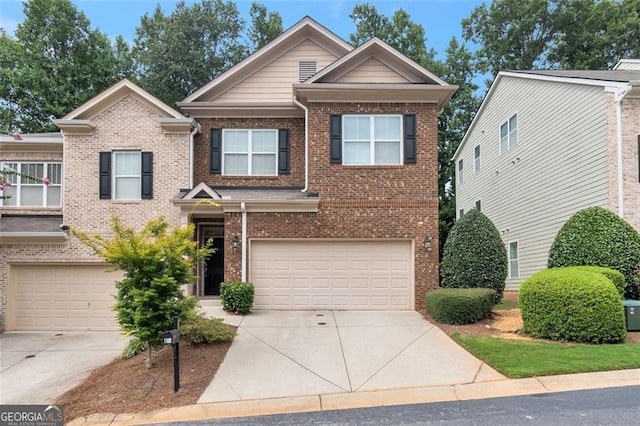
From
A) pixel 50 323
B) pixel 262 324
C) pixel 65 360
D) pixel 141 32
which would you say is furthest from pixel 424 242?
pixel 141 32

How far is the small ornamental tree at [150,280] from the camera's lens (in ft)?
25.7

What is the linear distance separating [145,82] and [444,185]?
819 inches

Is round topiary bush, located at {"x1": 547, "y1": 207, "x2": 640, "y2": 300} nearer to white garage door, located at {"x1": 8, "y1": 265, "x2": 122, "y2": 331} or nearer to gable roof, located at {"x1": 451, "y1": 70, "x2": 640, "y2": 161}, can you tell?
gable roof, located at {"x1": 451, "y1": 70, "x2": 640, "y2": 161}

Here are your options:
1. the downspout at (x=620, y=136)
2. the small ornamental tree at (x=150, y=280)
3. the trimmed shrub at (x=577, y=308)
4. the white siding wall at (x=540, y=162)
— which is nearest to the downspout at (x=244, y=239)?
the small ornamental tree at (x=150, y=280)

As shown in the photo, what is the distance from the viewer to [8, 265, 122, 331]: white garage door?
524 inches

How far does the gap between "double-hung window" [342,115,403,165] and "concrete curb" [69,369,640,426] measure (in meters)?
7.60

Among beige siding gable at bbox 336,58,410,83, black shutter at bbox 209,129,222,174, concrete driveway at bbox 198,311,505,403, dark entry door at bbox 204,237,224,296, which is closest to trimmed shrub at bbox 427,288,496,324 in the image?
concrete driveway at bbox 198,311,505,403

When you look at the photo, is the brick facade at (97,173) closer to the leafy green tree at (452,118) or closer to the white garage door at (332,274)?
the white garage door at (332,274)

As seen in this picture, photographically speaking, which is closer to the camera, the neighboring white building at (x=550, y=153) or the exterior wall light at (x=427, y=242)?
the neighboring white building at (x=550, y=153)

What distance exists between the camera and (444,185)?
3097 cm

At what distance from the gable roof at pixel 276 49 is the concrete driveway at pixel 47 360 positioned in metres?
7.92

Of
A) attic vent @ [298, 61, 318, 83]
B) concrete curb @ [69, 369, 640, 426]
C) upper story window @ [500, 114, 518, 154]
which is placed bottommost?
concrete curb @ [69, 369, 640, 426]

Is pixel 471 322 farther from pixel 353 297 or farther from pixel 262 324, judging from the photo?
pixel 262 324

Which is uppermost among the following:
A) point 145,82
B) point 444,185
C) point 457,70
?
point 457,70
